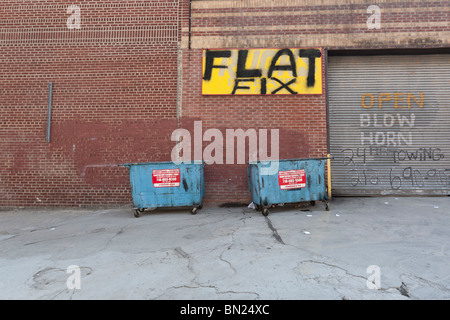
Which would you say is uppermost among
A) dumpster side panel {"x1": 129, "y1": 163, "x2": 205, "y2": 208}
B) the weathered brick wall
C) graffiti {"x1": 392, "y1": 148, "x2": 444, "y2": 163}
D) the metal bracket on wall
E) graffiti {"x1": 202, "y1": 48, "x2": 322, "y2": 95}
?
the weathered brick wall

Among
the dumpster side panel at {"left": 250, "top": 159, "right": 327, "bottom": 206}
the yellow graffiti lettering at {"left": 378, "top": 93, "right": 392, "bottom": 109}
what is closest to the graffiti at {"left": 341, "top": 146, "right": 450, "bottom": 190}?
the yellow graffiti lettering at {"left": 378, "top": 93, "right": 392, "bottom": 109}

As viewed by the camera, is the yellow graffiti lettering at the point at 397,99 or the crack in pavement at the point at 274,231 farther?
the yellow graffiti lettering at the point at 397,99

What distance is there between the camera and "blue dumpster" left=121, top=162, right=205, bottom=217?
5.80 meters

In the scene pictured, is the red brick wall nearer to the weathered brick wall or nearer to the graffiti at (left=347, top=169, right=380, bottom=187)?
the weathered brick wall

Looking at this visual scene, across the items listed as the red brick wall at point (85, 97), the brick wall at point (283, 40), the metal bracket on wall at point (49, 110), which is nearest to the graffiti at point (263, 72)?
the brick wall at point (283, 40)

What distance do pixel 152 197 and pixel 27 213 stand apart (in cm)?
374

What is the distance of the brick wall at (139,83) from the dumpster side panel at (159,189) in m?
1.12

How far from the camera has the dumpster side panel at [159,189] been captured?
19.0 ft

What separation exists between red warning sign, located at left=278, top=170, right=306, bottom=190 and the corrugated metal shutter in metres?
2.11

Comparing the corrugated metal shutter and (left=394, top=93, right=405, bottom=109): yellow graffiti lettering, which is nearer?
the corrugated metal shutter

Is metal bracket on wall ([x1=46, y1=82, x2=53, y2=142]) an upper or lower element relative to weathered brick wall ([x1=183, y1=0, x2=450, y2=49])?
lower

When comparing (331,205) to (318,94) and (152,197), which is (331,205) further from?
(152,197)

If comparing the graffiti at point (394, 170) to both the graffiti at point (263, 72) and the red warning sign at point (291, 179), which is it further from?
the red warning sign at point (291, 179)

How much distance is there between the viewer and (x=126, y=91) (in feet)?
23.6
